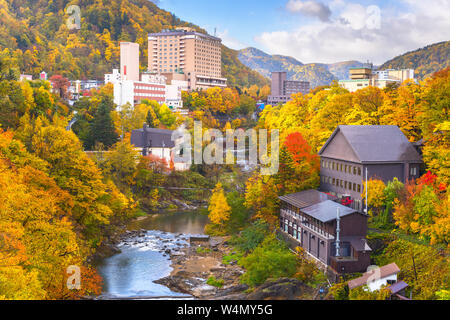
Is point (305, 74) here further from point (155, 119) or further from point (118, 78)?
point (155, 119)

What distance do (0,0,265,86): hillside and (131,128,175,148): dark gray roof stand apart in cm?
2298

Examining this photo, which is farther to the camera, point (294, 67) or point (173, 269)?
point (294, 67)

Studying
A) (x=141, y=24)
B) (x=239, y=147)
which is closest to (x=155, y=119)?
(x=239, y=147)

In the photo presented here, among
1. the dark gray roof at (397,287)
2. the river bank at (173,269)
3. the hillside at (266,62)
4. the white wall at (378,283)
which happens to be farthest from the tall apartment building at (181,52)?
the dark gray roof at (397,287)

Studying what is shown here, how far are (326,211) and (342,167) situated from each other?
5.25 metres

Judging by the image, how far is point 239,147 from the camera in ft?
152

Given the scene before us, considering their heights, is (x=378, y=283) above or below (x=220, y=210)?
below

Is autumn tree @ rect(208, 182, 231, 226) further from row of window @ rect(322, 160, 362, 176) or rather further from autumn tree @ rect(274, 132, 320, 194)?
row of window @ rect(322, 160, 362, 176)

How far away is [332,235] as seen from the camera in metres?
16.0

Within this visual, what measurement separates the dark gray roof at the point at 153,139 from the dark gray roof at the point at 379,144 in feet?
62.4

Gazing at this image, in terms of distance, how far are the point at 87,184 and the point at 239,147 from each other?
2769 cm

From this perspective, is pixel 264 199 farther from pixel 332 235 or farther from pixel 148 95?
pixel 148 95

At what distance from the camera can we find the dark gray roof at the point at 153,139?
123ft

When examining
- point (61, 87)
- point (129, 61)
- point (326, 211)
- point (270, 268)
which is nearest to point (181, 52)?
point (129, 61)
